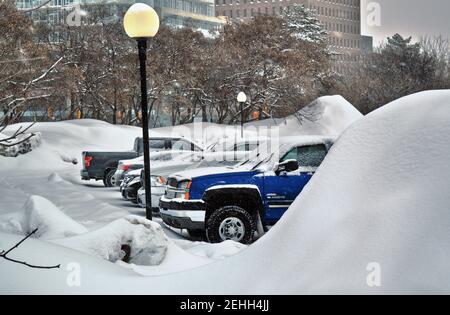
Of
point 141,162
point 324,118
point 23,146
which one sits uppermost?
point 141,162

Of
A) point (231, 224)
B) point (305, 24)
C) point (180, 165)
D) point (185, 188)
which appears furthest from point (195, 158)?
point (305, 24)

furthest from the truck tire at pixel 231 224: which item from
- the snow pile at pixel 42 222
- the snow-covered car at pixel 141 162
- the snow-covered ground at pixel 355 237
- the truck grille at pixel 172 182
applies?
the snow-covered ground at pixel 355 237

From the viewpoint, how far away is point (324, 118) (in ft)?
140

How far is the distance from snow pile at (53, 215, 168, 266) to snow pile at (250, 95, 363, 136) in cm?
3400

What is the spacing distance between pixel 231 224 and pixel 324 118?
3224 centimetres

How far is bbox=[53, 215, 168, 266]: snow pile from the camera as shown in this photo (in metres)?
6.73

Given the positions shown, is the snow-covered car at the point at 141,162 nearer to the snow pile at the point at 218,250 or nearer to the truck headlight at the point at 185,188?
the truck headlight at the point at 185,188

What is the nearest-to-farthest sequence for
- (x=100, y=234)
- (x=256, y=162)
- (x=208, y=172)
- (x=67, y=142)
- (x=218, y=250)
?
(x=100, y=234), (x=218, y=250), (x=208, y=172), (x=256, y=162), (x=67, y=142)

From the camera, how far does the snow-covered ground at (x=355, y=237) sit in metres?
3.79

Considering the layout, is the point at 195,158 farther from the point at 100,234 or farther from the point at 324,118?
the point at 324,118

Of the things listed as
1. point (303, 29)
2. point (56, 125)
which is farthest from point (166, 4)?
point (56, 125)

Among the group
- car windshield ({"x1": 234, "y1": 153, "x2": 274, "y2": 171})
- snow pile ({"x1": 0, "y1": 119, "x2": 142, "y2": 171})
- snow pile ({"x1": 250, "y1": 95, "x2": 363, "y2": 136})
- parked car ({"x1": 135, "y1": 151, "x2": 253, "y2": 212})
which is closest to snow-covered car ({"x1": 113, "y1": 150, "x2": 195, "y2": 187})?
parked car ({"x1": 135, "y1": 151, "x2": 253, "y2": 212})

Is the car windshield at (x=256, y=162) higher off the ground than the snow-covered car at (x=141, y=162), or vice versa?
the car windshield at (x=256, y=162)

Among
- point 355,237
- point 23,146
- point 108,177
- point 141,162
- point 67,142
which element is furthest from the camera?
point 67,142
